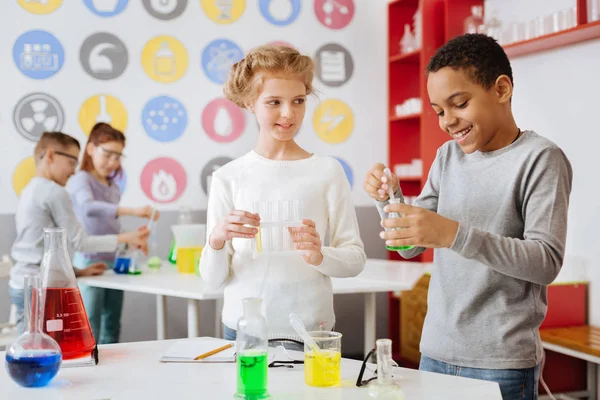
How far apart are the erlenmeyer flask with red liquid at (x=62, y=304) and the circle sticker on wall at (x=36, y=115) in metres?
3.09

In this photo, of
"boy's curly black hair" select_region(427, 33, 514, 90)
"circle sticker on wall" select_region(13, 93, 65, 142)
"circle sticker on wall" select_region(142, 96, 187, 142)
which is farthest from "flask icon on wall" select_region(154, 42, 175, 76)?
"boy's curly black hair" select_region(427, 33, 514, 90)

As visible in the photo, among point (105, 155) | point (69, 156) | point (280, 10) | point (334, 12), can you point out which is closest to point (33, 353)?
point (69, 156)

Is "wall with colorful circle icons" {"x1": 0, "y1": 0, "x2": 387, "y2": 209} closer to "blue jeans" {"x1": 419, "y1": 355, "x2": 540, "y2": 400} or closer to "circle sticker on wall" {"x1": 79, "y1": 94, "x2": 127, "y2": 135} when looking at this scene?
"circle sticker on wall" {"x1": 79, "y1": 94, "x2": 127, "y2": 135}

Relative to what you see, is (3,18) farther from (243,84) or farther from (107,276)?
(243,84)

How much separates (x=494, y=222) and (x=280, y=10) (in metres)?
3.71

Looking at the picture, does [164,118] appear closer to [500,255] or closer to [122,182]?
[122,182]

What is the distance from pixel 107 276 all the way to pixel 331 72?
7.71 ft

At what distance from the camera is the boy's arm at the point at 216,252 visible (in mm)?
2033

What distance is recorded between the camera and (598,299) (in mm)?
3703

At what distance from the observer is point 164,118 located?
479cm

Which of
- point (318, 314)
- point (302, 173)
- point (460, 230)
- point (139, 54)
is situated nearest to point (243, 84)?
point (302, 173)

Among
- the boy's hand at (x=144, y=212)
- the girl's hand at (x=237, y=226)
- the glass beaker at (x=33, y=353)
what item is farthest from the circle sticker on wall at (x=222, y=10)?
the glass beaker at (x=33, y=353)

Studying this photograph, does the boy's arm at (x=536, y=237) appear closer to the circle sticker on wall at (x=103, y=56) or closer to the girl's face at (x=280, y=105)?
the girl's face at (x=280, y=105)

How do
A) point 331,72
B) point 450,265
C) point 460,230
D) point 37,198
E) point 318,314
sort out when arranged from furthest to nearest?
point 331,72 < point 37,198 < point 318,314 < point 450,265 < point 460,230
